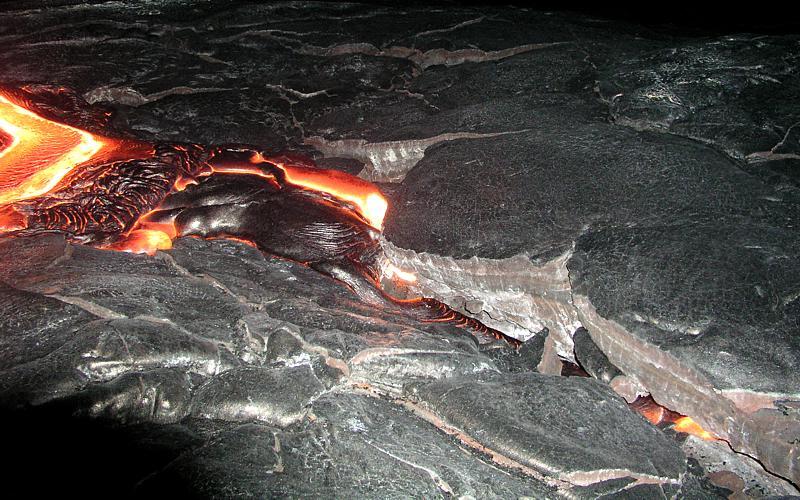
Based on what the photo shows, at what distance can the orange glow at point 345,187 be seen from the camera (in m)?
2.41

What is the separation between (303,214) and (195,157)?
2.13 feet

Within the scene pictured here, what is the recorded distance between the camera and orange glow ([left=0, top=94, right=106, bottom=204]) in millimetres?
2342

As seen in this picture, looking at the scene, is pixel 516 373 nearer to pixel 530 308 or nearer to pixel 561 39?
pixel 530 308

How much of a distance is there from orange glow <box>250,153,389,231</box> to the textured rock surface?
0.28ft

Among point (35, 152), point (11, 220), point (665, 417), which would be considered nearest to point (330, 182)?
point (11, 220)

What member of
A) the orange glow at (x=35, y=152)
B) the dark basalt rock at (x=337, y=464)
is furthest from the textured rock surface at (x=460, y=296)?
the orange glow at (x=35, y=152)

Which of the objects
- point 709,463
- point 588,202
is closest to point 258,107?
point 588,202

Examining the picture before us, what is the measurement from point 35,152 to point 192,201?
825mm

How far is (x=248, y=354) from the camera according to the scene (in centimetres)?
159

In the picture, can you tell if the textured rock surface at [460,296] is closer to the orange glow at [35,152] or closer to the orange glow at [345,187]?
the orange glow at [345,187]

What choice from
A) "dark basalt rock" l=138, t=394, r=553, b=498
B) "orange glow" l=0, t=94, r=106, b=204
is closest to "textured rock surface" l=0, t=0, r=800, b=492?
"dark basalt rock" l=138, t=394, r=553, b=498

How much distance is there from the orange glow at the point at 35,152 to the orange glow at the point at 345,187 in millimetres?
773

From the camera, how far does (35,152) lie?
256cm

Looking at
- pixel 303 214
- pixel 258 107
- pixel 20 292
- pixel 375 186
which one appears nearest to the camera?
pixel 20 292
